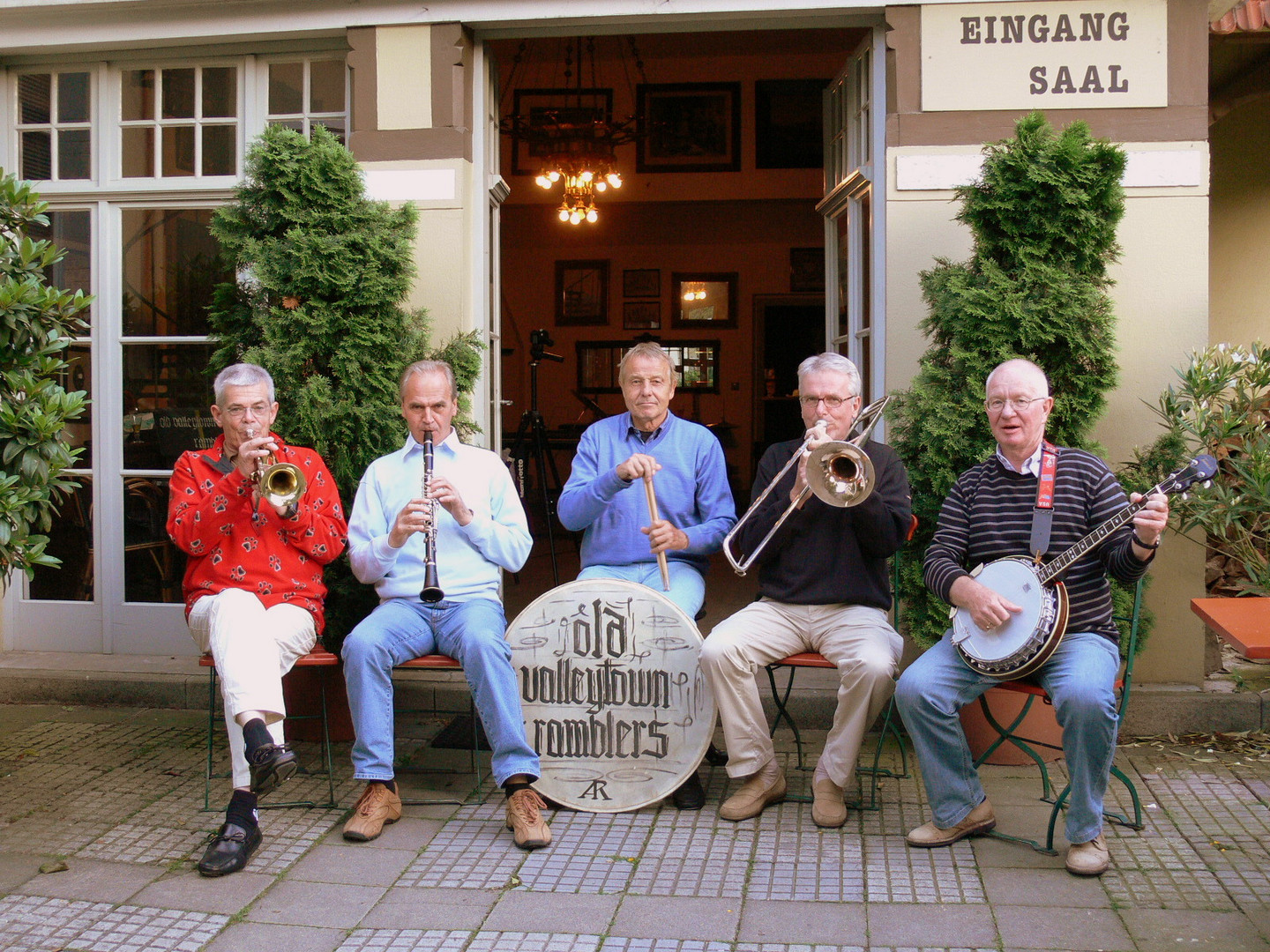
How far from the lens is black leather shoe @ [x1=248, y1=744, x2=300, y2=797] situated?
10.3 feet

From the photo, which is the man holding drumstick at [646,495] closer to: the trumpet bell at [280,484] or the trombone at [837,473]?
the trombone at [837,473]

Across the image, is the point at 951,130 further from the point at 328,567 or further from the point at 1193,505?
the point at 328,567

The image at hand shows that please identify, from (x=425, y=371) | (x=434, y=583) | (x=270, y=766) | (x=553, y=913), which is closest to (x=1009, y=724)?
(x=553, y=913)

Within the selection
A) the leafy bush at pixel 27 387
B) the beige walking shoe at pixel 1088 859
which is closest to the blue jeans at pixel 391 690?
the leafy bush at pixel 27 387

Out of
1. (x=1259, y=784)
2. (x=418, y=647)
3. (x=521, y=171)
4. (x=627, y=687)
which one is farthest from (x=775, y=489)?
(x=521, y=171)

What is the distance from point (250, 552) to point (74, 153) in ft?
8.20

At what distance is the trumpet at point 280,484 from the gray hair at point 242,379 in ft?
1.19

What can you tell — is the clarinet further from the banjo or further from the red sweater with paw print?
the banjo

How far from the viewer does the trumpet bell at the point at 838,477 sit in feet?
11.2

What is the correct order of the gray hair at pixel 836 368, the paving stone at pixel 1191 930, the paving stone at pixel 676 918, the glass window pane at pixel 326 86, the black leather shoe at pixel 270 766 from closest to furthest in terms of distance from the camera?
the paving stone at pixel 1191 930, the paving stone at pixel 676 918, the black leather shoe at pixel 270 766, the gray hair at pixel 836 368, the glass window pane at pixel 326 86

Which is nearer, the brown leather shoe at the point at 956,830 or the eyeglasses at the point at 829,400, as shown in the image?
the brown leather shoe at the point at 956,830

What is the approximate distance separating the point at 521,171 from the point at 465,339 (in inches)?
273

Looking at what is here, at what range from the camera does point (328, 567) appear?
4.20 meters

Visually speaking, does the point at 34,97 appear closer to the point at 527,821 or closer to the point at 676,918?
the point at 527,821
